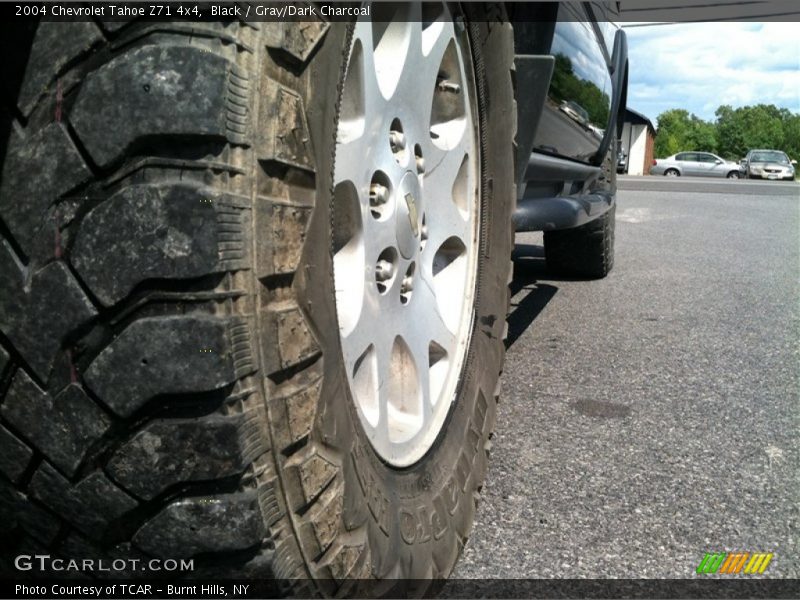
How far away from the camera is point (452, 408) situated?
1803 mm

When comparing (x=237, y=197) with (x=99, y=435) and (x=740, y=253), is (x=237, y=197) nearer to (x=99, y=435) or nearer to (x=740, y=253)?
(x=99, y=435)

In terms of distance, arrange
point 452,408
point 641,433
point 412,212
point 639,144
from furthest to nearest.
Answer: point 639,144 < point 641,433 < point 452,408 < point 412,212

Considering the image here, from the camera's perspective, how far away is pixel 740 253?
676 cm

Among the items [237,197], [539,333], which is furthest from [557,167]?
[237,197]

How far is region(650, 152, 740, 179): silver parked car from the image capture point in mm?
41125

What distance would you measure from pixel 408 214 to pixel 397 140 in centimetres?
14

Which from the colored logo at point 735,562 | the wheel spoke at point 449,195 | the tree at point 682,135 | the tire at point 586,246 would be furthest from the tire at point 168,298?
the tree at point 682,135

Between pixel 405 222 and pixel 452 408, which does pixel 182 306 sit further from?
pixel 452 408

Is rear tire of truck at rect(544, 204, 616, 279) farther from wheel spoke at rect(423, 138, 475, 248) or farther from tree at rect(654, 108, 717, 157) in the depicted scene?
tree at rect(654, 108, 717, 157)

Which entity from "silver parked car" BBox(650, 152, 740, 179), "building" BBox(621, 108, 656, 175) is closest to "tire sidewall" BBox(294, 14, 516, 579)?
"silver parked car" BBox(650, 152, 740, 179)

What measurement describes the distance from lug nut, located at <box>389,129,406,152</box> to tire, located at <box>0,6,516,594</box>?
45cm

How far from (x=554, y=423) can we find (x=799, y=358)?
1385 mm

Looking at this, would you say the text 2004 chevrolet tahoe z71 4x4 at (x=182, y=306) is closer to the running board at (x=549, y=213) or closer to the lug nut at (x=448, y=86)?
the lug nut at (x=448, y=86)

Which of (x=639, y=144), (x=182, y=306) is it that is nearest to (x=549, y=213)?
(x=182, y=306)
